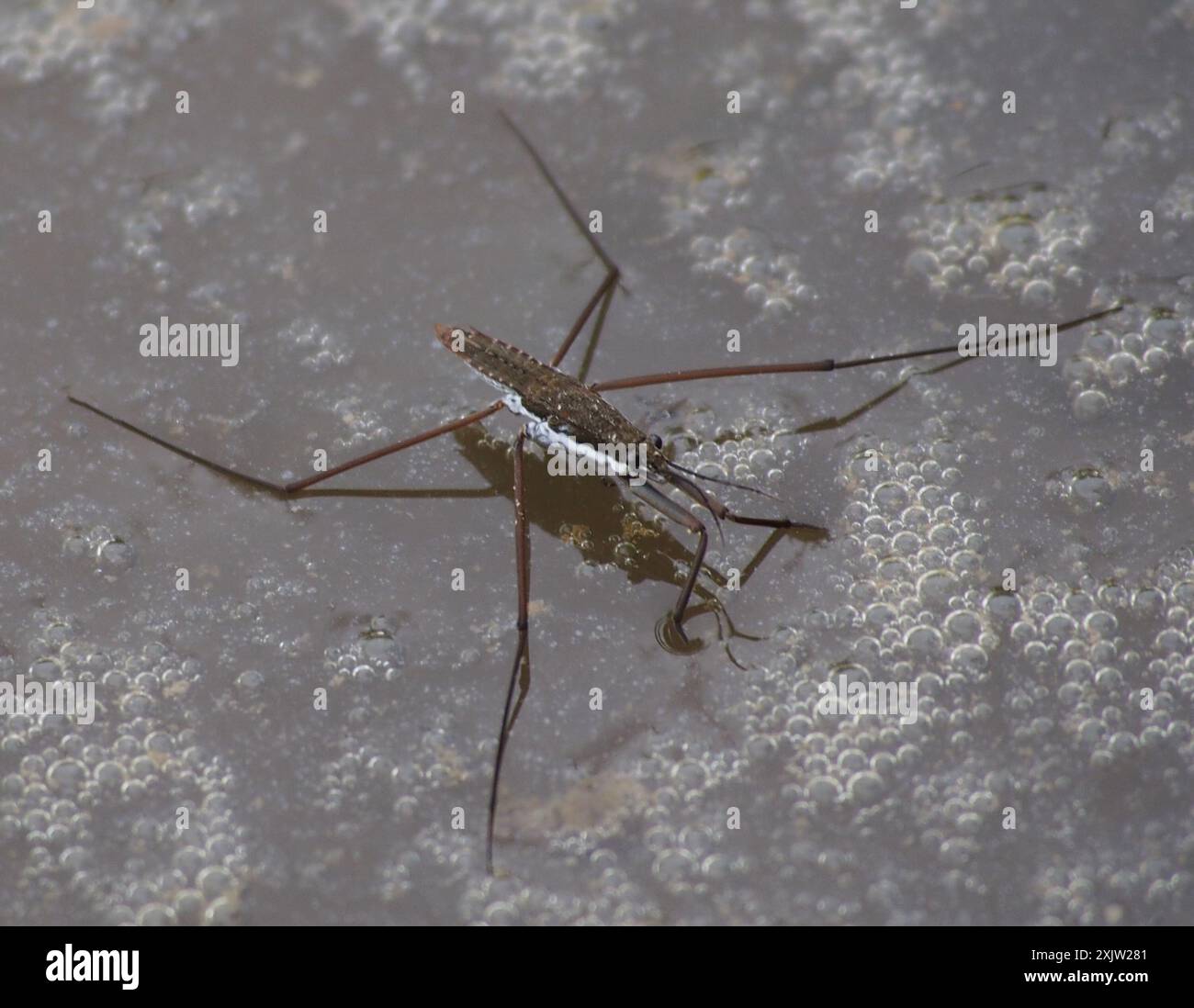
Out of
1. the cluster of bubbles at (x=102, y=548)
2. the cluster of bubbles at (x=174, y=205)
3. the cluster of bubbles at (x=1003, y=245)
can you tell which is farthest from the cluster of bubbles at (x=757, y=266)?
the cluster of bubbles at (x=102, y=548)

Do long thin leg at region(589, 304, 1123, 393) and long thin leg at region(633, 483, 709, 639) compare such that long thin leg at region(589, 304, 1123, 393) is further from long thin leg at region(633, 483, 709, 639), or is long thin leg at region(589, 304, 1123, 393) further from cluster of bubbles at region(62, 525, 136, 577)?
cluster of bubbles at region(62, 525, 136, 577)

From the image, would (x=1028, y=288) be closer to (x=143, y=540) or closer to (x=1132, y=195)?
(x=1132, y=195)

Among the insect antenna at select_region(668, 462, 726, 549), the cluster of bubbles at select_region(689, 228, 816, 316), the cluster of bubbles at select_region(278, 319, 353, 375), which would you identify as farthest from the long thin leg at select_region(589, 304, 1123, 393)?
the cluster of bubbles at select_region(278, 319, 353, 375)

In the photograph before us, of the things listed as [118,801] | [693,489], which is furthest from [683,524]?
[118,801]

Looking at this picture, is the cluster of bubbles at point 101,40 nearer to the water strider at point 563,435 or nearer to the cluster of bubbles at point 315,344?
the cluster of bubbles at point 315,344

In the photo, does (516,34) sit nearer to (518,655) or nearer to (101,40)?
(101,40)

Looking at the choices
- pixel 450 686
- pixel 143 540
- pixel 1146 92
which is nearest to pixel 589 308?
pixel 450 686
